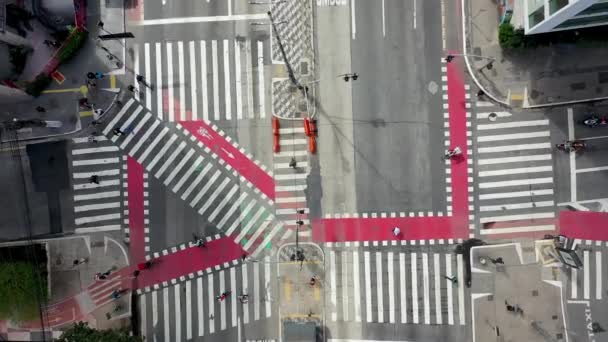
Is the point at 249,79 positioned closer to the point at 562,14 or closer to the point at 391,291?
the point at 391,291

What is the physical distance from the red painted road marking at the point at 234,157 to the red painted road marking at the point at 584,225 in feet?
64.5

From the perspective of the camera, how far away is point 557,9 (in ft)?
78.8

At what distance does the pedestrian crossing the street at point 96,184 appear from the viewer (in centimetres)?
3100

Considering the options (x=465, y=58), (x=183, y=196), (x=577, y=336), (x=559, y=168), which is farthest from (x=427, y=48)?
(x=577, y=336)

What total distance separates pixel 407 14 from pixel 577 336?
79.5 ft

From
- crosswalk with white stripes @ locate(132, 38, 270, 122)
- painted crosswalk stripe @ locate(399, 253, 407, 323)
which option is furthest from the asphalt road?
crosswalk with white stripes @ locate(132, 38, 270, 122)

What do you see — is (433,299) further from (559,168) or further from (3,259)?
(3,259)

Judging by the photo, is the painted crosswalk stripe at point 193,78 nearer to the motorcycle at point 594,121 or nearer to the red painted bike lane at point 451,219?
the red painted bike lane at point 451,219

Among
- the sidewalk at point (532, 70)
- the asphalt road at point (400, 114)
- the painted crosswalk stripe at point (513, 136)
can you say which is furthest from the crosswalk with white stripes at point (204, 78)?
the painted crosswalk stripe at point (513, 136)

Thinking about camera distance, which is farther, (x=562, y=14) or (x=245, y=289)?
(x=245, y=289)

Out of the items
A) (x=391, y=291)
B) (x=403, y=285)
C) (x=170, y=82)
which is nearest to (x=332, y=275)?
(x=391, y=291)

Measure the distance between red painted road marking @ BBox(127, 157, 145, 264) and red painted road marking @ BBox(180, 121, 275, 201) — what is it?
489 centimetres

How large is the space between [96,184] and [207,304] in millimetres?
11373

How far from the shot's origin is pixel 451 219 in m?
30.0
